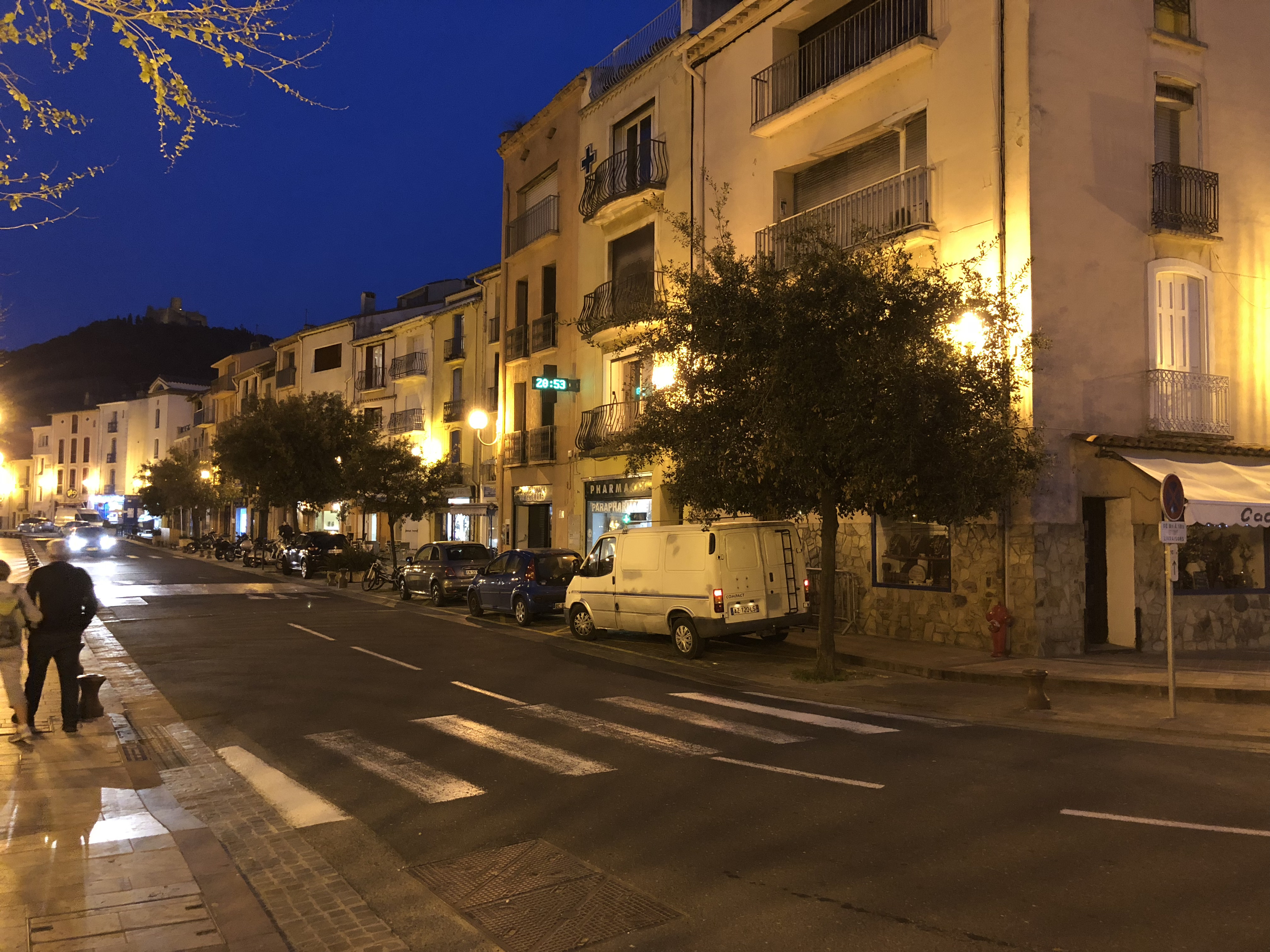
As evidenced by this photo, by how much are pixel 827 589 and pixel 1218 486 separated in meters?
6.61

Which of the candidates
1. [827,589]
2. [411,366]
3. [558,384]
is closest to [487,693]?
[827,589]

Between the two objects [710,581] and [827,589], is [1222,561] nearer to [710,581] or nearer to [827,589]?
[827,589]

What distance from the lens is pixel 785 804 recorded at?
6742 millimetres

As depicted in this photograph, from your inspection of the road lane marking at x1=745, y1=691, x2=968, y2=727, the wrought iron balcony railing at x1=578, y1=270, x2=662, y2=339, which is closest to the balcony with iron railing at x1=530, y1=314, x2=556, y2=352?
the wrought iron balcony railing at x1=578, y1=270, x2=662, y2=339

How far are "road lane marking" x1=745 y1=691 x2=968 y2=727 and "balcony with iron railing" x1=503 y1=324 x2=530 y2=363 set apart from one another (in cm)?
2027

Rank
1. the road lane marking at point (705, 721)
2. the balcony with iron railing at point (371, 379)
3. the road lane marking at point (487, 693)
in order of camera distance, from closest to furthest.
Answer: the road lane marking at point (705, 721) → the road lane marking at point (487, 693) → the balcony with iron railing at point (371, 379)

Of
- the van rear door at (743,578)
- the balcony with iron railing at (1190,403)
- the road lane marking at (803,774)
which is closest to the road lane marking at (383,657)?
the van rear door at (743,578)

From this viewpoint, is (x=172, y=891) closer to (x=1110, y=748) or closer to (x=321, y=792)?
(x=321, y=792)

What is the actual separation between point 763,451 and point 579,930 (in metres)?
8.28

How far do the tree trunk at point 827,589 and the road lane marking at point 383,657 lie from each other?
5.53m

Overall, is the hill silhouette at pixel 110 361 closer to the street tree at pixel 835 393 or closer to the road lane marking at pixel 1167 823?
the street tree at pixel 835 393

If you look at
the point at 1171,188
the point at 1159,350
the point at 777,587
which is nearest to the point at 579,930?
the point at 777,587

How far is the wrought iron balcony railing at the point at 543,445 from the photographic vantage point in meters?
29.0

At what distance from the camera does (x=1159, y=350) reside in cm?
1595
